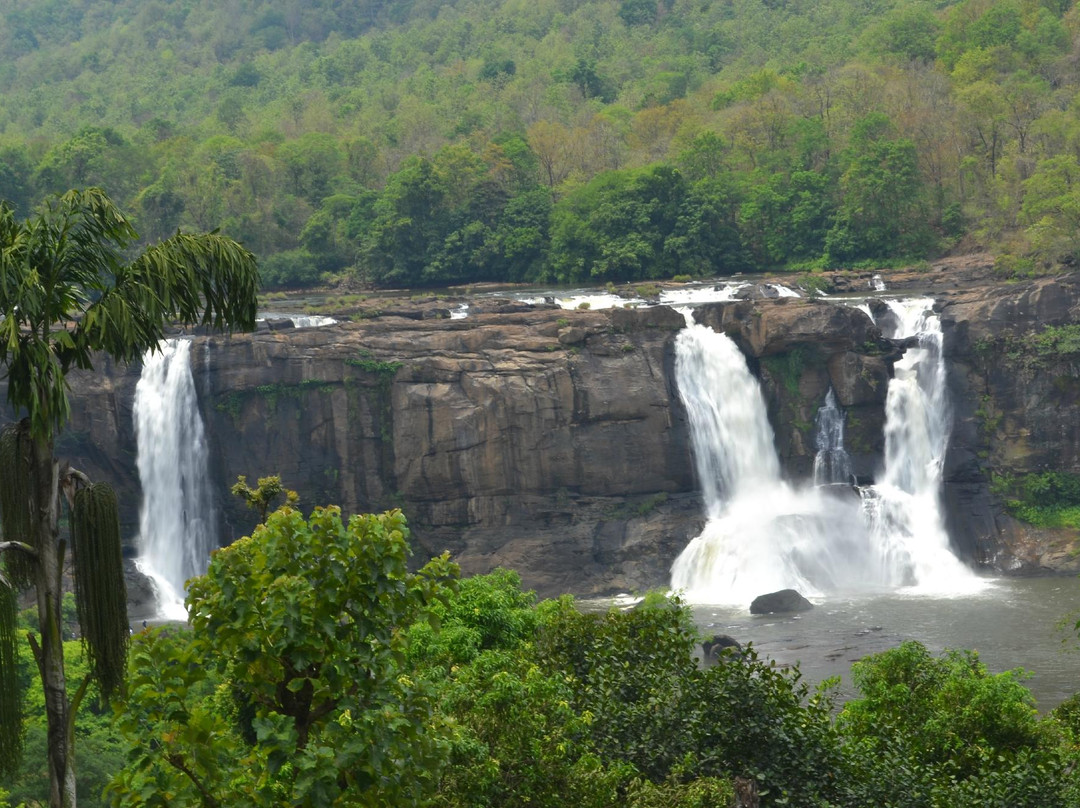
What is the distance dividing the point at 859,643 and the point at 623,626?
18347 mm

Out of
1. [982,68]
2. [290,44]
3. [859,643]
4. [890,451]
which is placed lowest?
[859,643]

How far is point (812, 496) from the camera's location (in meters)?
47.5

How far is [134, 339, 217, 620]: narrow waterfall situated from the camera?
148 feet

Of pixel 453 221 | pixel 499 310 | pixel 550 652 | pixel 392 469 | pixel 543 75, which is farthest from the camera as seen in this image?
pixel 543 75

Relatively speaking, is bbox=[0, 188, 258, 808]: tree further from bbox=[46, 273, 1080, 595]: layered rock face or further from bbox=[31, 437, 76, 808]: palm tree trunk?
bbox=[46, 273, 1080, 595]: layered rock face

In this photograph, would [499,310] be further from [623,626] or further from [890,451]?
[623,626]

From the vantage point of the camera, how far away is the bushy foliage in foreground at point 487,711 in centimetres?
967

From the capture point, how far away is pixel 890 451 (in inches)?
1882

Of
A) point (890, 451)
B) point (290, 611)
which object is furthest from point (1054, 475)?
point (290, 611)

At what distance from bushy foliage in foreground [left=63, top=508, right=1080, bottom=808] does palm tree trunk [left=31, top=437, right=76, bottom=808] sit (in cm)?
48

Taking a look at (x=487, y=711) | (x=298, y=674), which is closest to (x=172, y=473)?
(x=487, y=711)

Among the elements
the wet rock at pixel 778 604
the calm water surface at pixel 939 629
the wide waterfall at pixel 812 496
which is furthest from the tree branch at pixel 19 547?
the wide waterfall at pixel 812 496

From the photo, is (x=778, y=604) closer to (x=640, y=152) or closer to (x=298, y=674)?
(x=298, y=674)

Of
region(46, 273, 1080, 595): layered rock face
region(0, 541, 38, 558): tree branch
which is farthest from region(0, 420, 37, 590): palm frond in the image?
region(46, 273, 1080, 595): layered rock face
